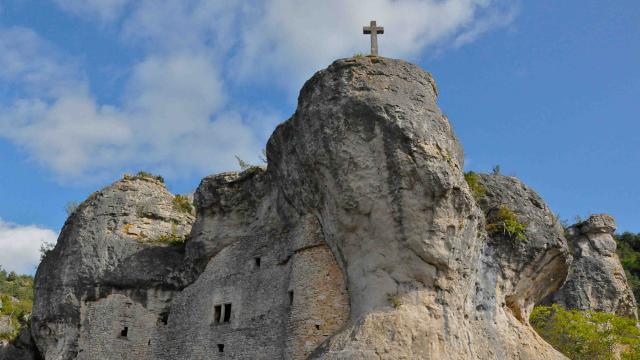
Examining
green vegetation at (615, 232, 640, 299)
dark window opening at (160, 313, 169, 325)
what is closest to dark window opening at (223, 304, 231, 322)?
dark window opening at (160, 313, 169, 325)

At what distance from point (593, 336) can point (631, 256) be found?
28.0 m

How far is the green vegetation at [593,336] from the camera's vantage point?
21281mm

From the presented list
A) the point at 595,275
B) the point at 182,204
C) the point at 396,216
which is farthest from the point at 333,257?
the point at 595,275

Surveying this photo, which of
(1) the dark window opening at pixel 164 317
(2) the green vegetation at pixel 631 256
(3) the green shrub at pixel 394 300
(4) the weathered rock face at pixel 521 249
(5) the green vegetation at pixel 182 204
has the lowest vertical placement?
(3) the green shrub at pixel 394 300

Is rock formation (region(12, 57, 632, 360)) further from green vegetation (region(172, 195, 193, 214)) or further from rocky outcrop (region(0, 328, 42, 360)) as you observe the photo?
rocky outcrop (region(0, 328, 42, 360))

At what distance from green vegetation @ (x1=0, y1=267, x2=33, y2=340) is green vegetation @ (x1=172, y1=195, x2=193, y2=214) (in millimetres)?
7590

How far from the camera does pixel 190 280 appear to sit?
2066 centimetres

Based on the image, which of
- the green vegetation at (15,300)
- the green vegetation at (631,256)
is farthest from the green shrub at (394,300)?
the green vegetation at (631,256)

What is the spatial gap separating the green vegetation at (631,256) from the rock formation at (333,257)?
25672 mm

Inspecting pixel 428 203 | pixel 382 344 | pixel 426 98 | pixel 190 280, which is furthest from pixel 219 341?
pixel 426 98

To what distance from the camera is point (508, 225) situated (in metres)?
17.6

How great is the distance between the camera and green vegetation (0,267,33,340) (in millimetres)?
28062

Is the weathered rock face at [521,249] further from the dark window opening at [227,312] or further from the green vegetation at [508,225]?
the dark window opening at [227,312]

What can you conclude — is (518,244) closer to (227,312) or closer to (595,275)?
(227,312)
